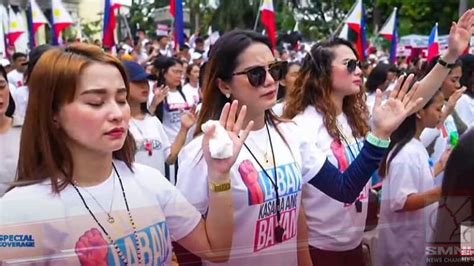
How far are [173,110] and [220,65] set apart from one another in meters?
3.11

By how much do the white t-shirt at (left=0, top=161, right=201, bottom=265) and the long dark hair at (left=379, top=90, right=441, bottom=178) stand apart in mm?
817

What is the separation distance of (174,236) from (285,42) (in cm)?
883

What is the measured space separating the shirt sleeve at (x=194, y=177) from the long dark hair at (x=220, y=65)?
13cm

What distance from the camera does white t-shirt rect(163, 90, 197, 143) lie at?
15.5 feet

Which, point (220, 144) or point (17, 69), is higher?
point (220, 144)

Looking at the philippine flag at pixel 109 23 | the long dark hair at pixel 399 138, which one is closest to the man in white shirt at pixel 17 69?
the philippine flag at pixel 109 23

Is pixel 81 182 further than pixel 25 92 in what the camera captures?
No

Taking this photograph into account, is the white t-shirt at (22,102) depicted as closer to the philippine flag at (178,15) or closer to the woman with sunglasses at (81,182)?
the woman with sunglasses at (81,182)

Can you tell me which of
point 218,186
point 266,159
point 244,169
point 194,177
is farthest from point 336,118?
point 218,186

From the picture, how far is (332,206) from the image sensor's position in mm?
2115

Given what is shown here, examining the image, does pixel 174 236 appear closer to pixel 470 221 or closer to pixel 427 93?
pixel 470 221

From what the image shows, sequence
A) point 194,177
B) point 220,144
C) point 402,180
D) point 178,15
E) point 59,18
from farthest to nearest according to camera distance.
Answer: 1. point 59,18
2. point 178,15
3. point 402,180
4. point 194,177
5. point 220,144

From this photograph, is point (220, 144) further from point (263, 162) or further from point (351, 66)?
point (351, 66)

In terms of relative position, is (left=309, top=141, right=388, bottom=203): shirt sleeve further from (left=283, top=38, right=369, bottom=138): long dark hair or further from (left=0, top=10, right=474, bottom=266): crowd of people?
(left=283, top=38, right=369, bottom=138): long dark hair
